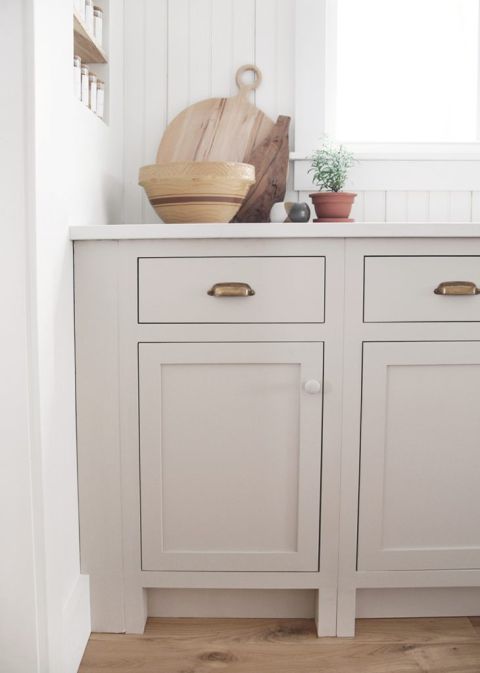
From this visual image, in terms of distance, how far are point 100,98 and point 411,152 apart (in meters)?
0.96

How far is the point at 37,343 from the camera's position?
50.0 inches

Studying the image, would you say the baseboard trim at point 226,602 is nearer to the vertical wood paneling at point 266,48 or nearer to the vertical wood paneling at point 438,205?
the vertical wood paneling at point 438,205

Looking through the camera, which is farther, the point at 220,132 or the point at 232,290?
the point at 220,132

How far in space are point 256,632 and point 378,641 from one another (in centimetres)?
29

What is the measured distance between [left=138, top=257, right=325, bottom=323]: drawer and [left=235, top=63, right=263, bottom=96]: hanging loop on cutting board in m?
0.79

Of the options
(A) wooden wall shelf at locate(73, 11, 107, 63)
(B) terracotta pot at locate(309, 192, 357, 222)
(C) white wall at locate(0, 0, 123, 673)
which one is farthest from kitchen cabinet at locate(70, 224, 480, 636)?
(A) wooden wall shelf at locate(73, 11, 107, 63)

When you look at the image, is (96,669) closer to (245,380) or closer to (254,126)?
(245,380)

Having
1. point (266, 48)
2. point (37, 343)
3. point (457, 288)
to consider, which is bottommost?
point (37, 343)

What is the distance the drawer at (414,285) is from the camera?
1542mm

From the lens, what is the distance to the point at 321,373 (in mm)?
1561

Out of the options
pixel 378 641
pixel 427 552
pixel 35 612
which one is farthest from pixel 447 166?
pixel 35 612

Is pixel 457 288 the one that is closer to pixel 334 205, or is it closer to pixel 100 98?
pixel 334 205

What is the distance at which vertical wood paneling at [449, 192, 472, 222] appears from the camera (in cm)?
212

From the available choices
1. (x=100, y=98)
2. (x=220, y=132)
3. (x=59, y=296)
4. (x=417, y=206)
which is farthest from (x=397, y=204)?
(x=59, y=296)
